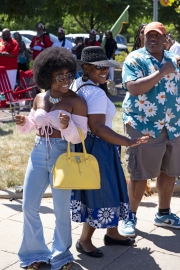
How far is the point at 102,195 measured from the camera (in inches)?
155

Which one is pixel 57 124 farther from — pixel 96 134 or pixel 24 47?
pixel 24 47

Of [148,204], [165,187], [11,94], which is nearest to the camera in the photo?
Answer: [165,187]

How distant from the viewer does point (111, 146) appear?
4.00 metres

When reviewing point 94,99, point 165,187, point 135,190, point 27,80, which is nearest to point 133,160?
point 135,190

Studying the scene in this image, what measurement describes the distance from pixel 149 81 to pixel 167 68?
18 centimetres

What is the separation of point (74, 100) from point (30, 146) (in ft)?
14.3

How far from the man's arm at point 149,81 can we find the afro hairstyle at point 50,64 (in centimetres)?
72

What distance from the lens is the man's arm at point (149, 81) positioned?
4.20m

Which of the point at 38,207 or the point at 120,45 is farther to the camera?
the point at 120,45

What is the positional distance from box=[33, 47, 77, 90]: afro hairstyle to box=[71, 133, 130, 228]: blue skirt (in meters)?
0.55

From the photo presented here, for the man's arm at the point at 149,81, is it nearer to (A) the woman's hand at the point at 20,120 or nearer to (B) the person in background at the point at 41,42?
(A) the woman's hand at the point at 20,120

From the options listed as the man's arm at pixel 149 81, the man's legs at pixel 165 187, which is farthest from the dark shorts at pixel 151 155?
the man's arm at pixel 149 81

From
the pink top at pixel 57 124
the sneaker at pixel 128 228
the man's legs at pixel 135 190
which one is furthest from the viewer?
the man's legs at pixel 135 190

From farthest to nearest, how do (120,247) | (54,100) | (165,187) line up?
(165,187) < (120,247) < (54,100)
